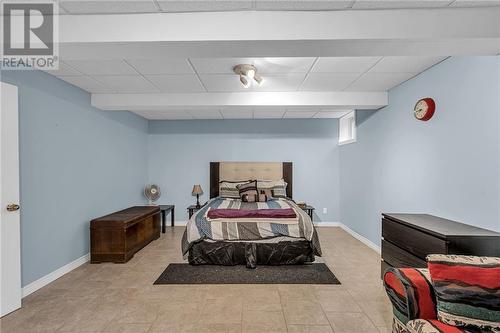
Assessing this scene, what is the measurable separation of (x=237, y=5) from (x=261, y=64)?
3.16 feet

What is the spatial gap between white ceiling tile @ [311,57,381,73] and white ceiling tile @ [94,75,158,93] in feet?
7.03

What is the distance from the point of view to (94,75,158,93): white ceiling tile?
10.0 ft

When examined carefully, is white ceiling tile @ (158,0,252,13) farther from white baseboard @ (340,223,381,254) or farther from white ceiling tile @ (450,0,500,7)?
white baseboard @ (340,223,381,254)

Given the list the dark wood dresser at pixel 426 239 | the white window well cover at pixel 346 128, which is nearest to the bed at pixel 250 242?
the dark wood dresser at pixel 426 239

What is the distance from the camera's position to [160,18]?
6.05ft

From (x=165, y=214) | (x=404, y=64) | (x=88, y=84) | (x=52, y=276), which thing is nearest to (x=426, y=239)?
(x=404, y=64)

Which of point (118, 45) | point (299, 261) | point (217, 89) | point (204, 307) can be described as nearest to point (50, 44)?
point (118, 45)

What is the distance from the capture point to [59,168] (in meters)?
3.11

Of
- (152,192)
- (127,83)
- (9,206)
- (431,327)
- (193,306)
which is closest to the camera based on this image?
(431,327)

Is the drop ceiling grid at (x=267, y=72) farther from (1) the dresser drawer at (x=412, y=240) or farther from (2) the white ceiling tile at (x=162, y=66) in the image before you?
Answer: (1) the dresser drawer at (x=412, y=240)

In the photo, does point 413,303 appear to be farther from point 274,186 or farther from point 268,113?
point 268,113

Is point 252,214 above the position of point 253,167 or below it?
below

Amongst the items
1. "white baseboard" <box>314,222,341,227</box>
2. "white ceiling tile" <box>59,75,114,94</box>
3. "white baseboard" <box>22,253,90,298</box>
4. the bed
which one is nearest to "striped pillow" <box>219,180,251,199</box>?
the bed

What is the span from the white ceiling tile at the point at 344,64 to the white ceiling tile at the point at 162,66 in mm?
1421
